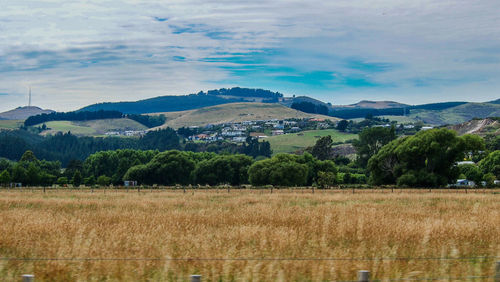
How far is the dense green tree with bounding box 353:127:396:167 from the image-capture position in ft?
537

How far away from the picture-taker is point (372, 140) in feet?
542

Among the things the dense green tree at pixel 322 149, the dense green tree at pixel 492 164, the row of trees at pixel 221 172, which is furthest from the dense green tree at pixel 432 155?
the dense green tree at pixel 322 149

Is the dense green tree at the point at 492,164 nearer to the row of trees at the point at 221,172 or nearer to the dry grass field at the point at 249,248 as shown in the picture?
the row of trees at the point at 221,172

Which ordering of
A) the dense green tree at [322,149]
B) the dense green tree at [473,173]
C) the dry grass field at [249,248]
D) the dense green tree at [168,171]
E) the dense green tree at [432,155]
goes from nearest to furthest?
the dry grass field at [249,248] → the dense green tree at [432,155] → the dense green tree at [168,171] → the dense green tree at [473,173] → the dense green tree at [322,149]

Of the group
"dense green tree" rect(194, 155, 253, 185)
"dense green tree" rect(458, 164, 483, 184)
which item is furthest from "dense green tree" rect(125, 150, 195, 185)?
"dense green tree" rect(458, 164, 483, 184)

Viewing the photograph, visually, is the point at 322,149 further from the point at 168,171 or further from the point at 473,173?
the point at 168,171

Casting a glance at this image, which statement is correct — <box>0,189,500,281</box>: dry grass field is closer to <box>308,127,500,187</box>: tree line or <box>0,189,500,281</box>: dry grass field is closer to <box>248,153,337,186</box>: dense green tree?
<box>308,127,500,187</box>: tree line

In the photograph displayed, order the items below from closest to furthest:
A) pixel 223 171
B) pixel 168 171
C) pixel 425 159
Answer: pixel 425 159
pixel 223 171
pixel 168 171

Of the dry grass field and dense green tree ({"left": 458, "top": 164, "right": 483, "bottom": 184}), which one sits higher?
the dry grass field

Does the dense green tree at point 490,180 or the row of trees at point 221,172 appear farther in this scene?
the row of trees at point 221,172

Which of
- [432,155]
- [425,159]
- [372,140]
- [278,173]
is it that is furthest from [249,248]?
[372,140]

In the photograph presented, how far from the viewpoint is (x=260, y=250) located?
16203 mm

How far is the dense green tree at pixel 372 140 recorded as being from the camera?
163625 millimetres

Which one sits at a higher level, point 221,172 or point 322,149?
point 322,149
